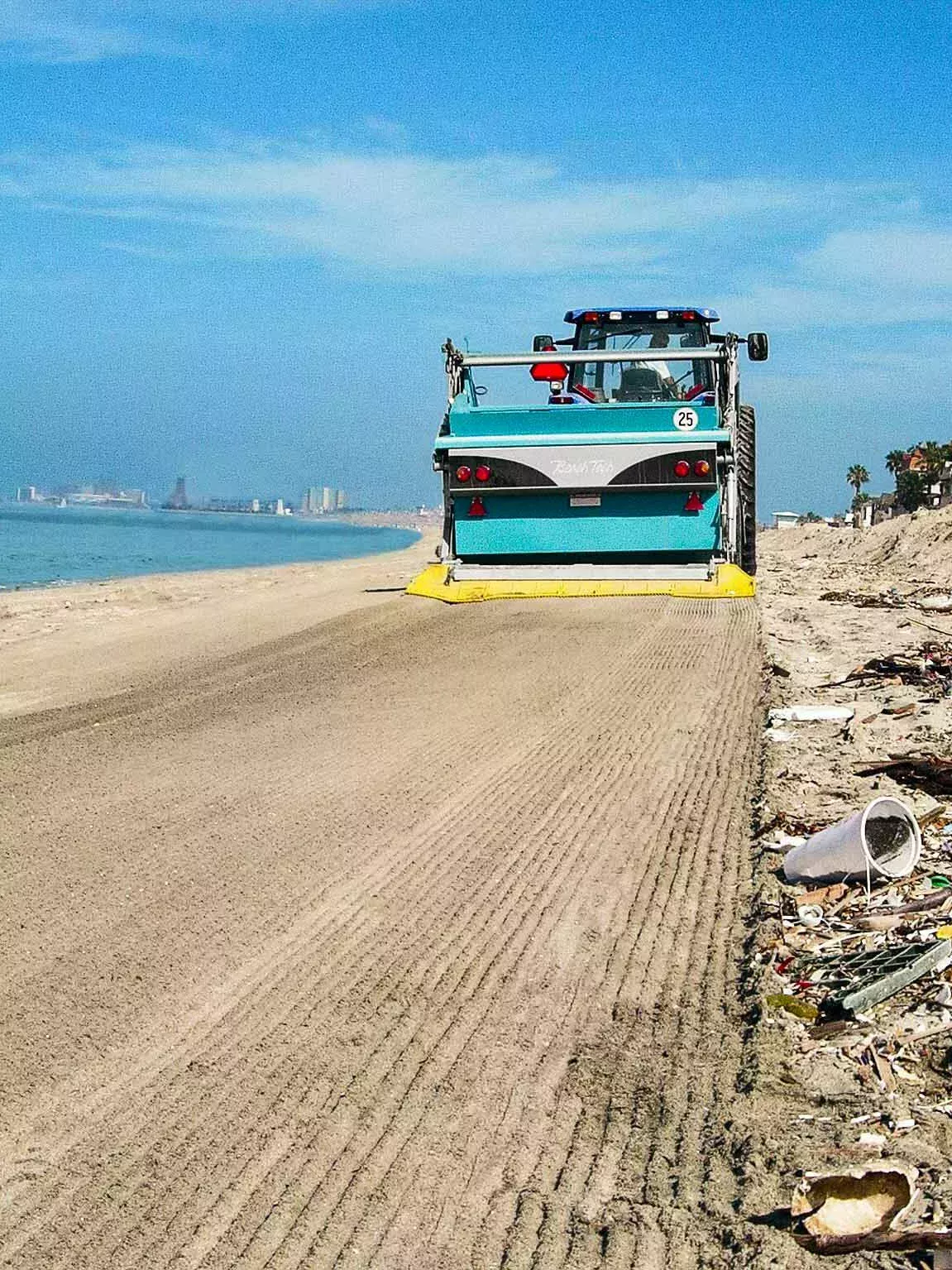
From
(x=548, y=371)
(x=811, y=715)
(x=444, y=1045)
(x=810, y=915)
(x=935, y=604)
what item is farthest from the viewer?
(x=935, y=604)

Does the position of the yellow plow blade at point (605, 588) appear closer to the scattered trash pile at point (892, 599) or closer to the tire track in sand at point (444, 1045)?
the scattered trash pile at point (892, 599)

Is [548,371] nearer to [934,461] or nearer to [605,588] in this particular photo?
[605,588]

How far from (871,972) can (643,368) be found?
1359cm

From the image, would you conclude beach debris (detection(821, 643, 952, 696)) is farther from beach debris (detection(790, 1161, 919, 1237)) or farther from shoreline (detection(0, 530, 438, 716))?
beach debris (detection(790, 1161, 919, 1237))

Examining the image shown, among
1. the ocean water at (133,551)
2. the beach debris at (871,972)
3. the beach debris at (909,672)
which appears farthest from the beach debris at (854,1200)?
the ocean water at (133,551)

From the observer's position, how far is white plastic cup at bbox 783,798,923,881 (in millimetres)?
5500

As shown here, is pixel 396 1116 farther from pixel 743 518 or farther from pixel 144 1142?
pixel 743 518

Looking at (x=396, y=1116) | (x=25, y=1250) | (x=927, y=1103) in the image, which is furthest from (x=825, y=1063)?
(x=25, y=1250)

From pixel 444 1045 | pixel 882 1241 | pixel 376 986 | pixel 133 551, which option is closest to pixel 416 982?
pixel 376 986

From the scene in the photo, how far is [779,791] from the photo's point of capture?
7211 mm

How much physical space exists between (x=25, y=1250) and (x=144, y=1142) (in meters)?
0.49

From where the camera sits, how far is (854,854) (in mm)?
5508

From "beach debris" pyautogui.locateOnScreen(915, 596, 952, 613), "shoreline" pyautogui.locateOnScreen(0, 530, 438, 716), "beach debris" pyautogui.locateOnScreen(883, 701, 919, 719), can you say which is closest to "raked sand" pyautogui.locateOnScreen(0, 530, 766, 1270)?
"beach debris" pyautogui.locateOnScreen(883, 701, 919, 719)

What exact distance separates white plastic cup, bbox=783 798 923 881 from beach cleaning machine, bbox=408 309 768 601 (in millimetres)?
9143
